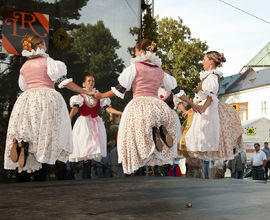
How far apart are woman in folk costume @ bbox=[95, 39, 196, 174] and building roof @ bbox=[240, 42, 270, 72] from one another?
131ft

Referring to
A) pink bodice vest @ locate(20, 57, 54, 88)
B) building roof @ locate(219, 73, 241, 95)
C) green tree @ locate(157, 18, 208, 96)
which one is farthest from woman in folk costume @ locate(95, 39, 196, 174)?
building roof @ locate(219, 73, 241, 95)

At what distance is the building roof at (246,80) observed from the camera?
3591 cm

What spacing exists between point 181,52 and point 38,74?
1905cm

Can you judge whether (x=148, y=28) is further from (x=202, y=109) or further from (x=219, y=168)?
(x=219, y=168)

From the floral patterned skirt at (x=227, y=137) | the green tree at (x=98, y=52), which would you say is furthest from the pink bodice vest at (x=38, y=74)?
the floral patterned skirt at (x=227, y=137)

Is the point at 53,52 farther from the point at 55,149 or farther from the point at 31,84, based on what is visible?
the point at 55,149

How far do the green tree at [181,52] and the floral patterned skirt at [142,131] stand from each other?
58.4 feet

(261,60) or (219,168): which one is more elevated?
(261,60)

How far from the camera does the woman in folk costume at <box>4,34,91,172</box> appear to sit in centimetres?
382

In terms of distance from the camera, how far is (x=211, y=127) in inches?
196

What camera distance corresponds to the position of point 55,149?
3.99 meters

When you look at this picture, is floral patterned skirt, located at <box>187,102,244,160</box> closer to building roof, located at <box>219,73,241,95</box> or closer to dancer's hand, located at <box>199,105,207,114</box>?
dancer's hand, located at <box>199,105,207,114</box>

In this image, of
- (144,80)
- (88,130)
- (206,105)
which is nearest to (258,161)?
(206,105)

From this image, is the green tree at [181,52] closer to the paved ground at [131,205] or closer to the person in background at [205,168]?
the person in background at [205,168]
